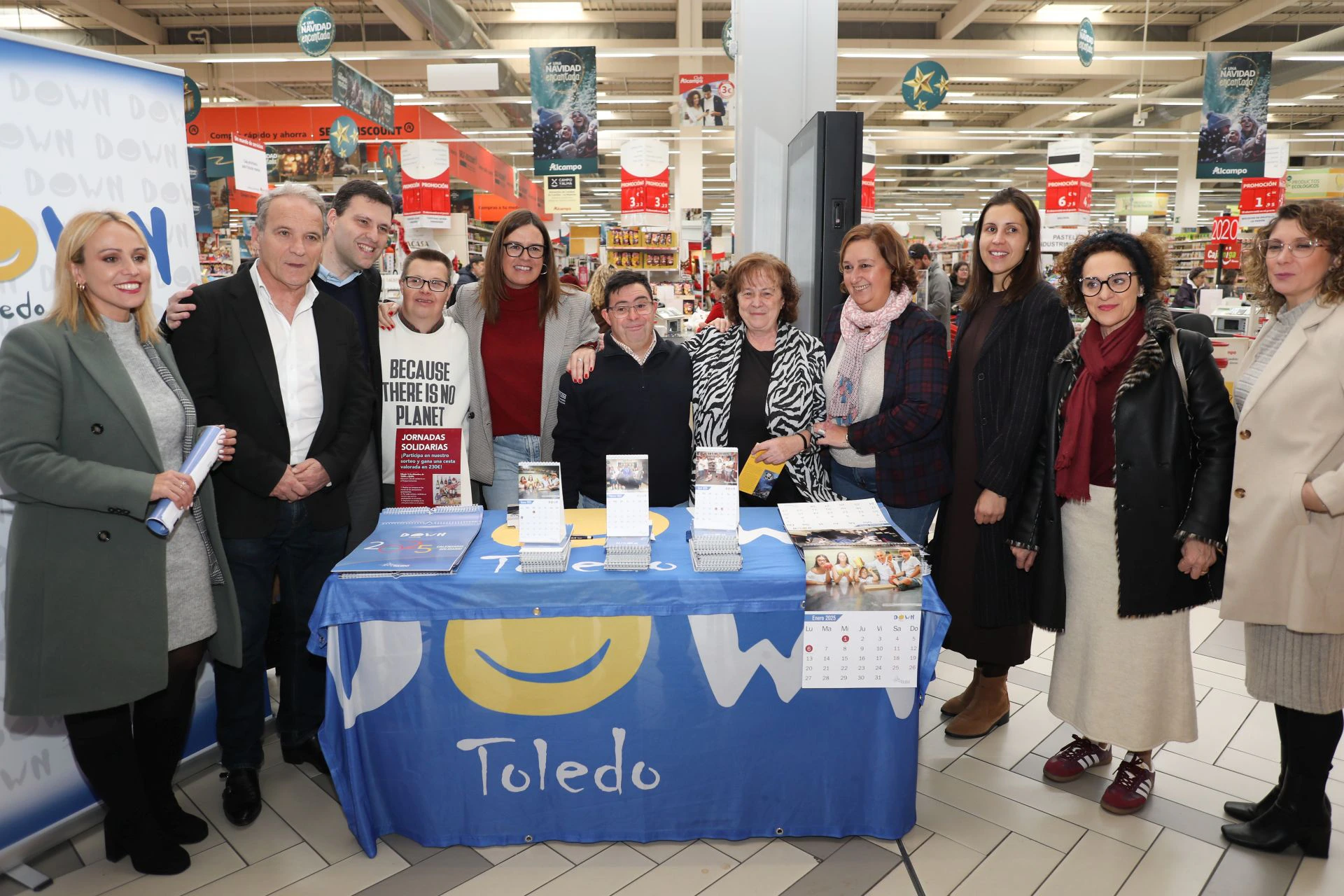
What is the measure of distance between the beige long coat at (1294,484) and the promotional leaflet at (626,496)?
156cm

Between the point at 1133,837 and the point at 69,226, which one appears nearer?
the point at 69,226

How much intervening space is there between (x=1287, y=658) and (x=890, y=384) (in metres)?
1.30

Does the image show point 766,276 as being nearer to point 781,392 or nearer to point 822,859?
point 781,392

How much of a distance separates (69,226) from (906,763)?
8.27 feet

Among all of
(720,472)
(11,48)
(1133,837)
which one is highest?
(11,48)

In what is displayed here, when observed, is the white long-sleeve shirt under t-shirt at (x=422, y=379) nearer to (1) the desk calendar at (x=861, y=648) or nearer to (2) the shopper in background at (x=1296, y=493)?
→ (1) the desk calendar at (x=861, y=648)

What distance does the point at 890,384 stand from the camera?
2.77m

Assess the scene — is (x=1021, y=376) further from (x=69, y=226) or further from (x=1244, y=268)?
(x=69, y=226)

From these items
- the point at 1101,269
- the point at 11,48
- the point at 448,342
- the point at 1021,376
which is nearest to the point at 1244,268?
the point at 1101,269

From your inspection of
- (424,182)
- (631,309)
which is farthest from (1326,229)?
(424,182)

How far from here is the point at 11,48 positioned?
239 cm

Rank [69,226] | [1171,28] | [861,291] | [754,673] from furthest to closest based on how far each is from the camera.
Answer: [1171,28] < [861,291] < [754,673] < [69,226]

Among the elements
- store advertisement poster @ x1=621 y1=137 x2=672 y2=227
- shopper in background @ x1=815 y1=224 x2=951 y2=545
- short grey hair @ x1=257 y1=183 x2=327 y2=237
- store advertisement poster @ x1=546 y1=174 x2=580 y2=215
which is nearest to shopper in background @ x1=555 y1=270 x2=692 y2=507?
shopper in background @ x1=815 y1=224 x2=951 y2=545

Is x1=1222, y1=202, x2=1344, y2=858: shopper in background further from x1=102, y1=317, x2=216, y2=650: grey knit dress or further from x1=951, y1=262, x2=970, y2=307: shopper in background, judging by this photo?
x1=951, y1=262, x2=970, y2=307: shopper in background
